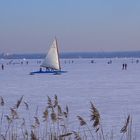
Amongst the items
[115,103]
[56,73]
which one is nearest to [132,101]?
[115,103]

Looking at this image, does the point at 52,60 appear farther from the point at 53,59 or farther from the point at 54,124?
the point at 54,124

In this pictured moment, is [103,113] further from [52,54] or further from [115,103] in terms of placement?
[52,54]

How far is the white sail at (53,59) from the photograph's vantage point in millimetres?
54031

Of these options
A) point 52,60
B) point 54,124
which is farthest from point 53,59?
point 54,124

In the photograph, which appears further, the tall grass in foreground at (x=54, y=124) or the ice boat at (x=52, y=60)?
the ice boat at (x=52, y=60)

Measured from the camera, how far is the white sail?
54.0 m

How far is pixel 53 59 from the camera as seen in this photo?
54.7 meters

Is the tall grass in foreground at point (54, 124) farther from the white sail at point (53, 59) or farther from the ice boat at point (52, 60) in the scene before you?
the white sail at point (53, 59)

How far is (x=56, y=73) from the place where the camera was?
50.2 m

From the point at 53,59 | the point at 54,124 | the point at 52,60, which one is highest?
the point at 54,124

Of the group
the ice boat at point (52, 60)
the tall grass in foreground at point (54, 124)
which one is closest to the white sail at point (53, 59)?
the ice boat at point (52, 60)

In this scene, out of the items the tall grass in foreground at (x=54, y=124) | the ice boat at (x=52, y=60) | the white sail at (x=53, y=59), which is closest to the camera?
the tall grass in foreground at (x=54, y=124)

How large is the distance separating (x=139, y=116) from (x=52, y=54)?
41095mm

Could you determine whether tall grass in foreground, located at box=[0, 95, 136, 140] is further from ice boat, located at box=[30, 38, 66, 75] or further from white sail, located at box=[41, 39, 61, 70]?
white sail, located at box=[41, 39, 61, 70]
